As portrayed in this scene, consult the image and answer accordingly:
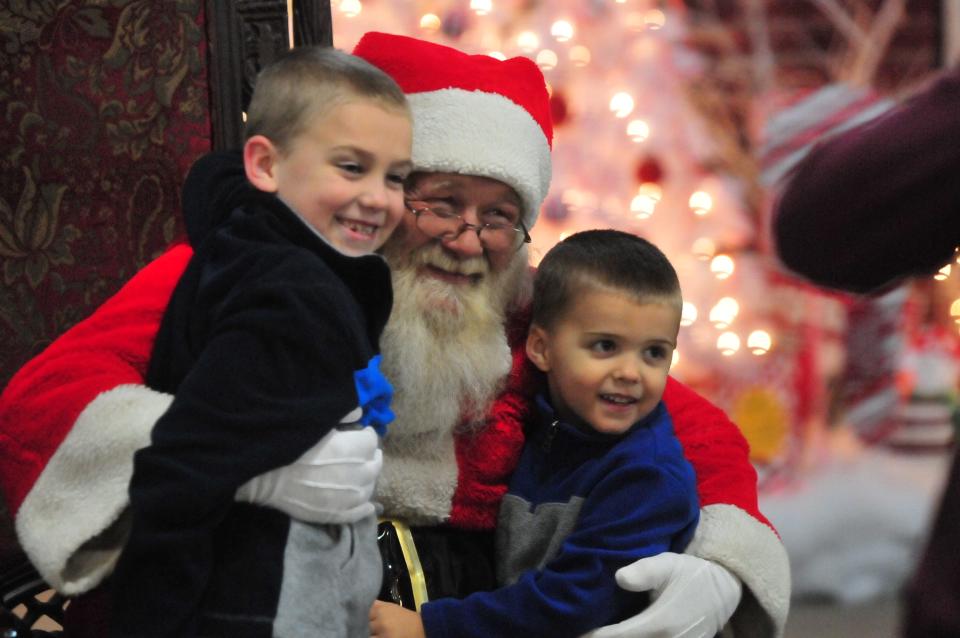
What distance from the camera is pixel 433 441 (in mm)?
1962

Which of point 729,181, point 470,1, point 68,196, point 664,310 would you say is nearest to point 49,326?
point 68,196

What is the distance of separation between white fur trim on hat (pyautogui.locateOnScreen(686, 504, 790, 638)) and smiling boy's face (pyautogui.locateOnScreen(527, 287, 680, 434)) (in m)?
0.23

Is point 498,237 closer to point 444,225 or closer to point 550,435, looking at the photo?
point 444,225

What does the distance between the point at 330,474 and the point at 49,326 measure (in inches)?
48.8

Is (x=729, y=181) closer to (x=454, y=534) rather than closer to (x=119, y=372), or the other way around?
(x=454, y=534)

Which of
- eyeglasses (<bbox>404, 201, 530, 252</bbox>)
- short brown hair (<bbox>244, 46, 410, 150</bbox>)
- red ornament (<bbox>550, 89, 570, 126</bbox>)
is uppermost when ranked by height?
short brown hair (<bbox>244, 46, 410, 150</bbox>)

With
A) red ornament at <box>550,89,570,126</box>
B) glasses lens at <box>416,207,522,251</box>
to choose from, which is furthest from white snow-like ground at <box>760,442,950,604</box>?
glasses lens at <box>416,207,522,251</box>

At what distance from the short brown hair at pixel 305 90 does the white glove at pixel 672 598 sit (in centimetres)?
83

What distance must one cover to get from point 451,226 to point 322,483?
68 cm

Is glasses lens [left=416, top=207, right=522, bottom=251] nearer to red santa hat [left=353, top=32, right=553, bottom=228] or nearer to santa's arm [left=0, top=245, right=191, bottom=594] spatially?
red santa hat [left=353, top=32, right=553, bottom=228]

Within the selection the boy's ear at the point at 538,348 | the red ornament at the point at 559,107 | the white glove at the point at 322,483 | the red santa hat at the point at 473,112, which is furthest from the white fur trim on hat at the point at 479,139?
the red ornament at the point at 559,107

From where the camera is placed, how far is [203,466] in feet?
4.38

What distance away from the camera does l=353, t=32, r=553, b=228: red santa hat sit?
6.47 ft

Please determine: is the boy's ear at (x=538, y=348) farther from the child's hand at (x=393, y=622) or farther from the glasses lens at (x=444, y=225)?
the child's hand at (x=393, y=622)
